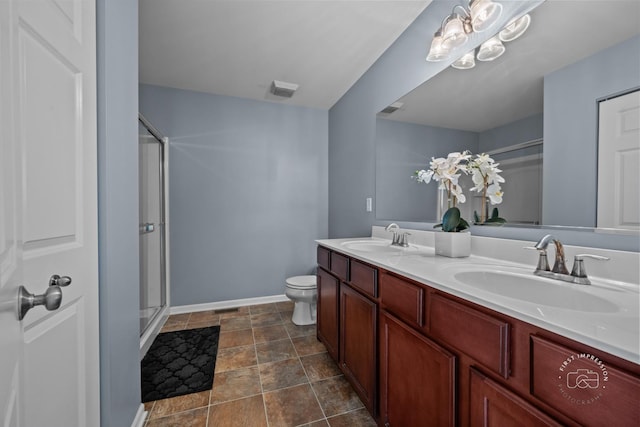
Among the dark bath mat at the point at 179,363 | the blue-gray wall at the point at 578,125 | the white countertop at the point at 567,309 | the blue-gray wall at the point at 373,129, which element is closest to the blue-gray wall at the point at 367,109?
the blue-gray wall at the point at 373,129

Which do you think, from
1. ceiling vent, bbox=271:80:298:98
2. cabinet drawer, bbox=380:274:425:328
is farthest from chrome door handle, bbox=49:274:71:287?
ceiling vent, bbox=271:80:298:98

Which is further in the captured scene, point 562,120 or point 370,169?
point 370,169

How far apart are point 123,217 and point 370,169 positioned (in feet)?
5.86

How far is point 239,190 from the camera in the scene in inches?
112

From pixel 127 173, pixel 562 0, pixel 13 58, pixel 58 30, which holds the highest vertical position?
pixel 562 0

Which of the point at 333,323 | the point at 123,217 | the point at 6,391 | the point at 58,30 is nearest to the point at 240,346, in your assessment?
Answer: the point at 333,323

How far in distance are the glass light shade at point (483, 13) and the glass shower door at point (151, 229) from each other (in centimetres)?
243

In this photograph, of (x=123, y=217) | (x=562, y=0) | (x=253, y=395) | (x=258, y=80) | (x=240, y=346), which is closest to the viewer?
(x=562, y=0)

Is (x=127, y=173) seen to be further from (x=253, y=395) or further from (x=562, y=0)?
(x=562, y=0)

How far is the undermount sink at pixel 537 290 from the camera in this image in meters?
0.73

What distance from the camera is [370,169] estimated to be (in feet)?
7.36

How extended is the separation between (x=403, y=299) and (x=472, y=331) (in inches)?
12.1

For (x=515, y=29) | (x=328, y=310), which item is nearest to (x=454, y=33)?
(x=515, y=29)

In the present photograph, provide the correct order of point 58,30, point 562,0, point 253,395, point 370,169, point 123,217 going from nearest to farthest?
point 58,30, point 562,0, point 123,217, point 253,395, point 370,169
